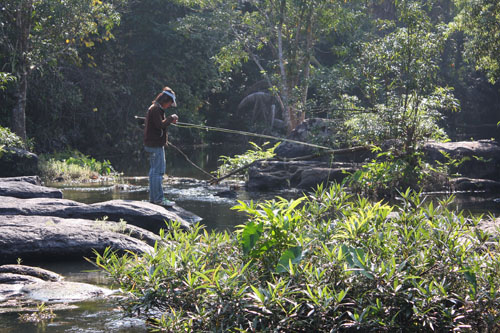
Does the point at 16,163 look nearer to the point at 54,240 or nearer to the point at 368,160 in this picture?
the point at 368,160

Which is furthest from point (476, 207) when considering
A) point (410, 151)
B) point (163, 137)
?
point (163, 137)

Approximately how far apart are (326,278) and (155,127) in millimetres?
6517

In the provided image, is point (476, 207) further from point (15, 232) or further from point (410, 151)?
point (15, 232)

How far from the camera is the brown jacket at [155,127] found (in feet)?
32.4

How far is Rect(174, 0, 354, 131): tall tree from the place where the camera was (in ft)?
73.3

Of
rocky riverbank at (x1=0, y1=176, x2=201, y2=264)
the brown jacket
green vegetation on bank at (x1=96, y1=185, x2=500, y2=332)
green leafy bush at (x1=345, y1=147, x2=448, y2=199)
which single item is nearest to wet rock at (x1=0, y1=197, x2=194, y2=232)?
rocky riverbank at (x1=0, y1=176, x2=201, y2=264)

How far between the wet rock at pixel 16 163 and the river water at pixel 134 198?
32.2 inches

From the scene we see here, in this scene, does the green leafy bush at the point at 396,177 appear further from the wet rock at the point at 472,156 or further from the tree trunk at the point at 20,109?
the tree trunk at the point at 20,109

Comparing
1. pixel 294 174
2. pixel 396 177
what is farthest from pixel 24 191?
pixel 396 177

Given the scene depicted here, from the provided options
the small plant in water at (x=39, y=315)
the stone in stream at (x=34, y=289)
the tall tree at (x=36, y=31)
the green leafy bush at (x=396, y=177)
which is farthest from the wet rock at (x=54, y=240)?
the tall tree at (x=36, y=31)

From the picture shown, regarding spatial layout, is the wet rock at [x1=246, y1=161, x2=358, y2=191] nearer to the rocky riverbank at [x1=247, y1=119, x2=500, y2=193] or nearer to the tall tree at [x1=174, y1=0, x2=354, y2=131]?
the rocky riverbank at [x1=247, y1=119, x2=500, y2=193]

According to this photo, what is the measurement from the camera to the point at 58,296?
5.33 meters

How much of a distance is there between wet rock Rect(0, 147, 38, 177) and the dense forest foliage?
1.86 meters

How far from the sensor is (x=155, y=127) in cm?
1003
